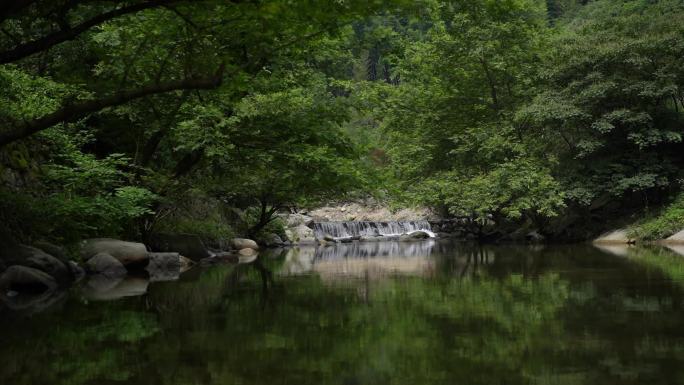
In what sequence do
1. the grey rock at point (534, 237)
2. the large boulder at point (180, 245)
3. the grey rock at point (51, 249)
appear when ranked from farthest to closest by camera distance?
the grey rock at point (534, 237) → the large boulder at point (180, 245) → the grey rock at point (51, 249)

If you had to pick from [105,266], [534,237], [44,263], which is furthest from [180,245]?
[534,237]

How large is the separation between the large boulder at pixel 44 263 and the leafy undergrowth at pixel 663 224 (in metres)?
19.4

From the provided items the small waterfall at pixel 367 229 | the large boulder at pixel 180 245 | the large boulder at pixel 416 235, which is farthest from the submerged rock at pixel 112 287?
the large boulder at pixel 416 235

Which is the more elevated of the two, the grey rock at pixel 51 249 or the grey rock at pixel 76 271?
the grey rock at pixel 51 249

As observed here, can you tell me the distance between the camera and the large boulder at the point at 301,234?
29.9 metres

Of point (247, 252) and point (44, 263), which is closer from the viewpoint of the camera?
point (44, 263)

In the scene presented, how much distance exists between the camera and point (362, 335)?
5.09 meters

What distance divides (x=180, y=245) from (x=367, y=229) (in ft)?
65.7

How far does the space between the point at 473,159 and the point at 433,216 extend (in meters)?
13.0

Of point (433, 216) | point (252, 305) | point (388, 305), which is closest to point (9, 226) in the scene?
point (252, 305)

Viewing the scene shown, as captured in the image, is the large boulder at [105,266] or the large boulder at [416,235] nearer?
the large boulder at [105,266]

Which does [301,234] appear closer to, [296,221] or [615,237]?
[296,221]

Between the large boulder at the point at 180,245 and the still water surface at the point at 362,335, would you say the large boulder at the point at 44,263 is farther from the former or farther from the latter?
the large boulder at the point at 180,245

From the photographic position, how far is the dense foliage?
22.2 ft
